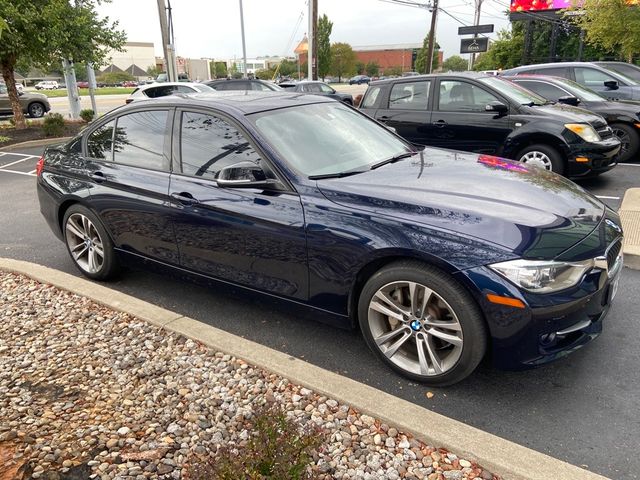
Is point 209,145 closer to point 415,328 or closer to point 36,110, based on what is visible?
point 415,328

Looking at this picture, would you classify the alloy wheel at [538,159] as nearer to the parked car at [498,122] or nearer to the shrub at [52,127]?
the parked car at [498,122]

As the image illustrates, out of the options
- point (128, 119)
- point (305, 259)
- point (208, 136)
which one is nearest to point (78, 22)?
point (128, 119)

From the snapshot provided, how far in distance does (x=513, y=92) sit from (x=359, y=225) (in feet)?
17.6

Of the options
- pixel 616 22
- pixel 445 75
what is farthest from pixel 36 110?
pixel 616 22

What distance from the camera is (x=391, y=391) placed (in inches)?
111

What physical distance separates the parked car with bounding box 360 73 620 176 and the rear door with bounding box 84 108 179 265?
15.0 ft

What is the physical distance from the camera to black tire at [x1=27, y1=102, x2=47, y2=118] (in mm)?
22394

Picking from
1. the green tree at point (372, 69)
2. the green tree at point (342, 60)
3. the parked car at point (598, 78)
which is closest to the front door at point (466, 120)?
the parked car at point (598, 78)

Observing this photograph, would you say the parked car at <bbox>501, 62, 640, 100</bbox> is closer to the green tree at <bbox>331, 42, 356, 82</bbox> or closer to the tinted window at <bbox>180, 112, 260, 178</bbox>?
the tinted window at <bbox>180, 112, 260, 178</bbox>

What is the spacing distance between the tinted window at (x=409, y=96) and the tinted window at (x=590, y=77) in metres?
4.76

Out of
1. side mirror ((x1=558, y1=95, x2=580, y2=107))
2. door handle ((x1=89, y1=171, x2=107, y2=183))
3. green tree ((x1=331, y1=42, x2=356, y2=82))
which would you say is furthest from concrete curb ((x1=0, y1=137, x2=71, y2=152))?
green tree ((x1=331, y1=42, x2=356, y2=82))

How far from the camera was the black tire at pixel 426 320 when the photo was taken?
2.52m

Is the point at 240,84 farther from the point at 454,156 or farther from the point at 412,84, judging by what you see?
the point at 454,156

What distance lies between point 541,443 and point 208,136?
2.80 meters
